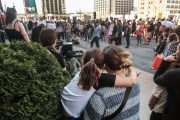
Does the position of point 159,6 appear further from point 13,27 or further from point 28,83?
point 28,83

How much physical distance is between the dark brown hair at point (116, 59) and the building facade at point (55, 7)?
378ft

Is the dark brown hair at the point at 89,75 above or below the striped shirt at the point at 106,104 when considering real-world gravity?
above

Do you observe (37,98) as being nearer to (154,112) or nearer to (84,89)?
(84,89)

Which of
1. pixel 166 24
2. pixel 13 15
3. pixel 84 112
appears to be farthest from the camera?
pixel 166 24

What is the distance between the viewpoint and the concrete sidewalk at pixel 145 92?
512cm

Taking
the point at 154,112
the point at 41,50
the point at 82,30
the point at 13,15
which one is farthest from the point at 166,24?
the point at 82,30

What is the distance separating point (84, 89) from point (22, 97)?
0.46 metres

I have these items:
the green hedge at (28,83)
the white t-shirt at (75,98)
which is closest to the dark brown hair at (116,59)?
the white t-shirt at (75,98)

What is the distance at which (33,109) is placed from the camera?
194 centimetres

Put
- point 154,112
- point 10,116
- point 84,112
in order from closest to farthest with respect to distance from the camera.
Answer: point 10,116 < point 84,112 < point 154,112

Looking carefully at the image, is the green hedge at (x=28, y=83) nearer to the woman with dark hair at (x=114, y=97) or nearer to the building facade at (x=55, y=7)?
the woman with dark hair at (x=114, y=97)

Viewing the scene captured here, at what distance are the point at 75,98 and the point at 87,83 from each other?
20cm

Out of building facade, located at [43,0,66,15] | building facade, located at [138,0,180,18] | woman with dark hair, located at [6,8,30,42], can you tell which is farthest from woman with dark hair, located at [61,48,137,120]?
building facade, located at [43,0,66,15]

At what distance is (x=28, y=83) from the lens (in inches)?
75.7
